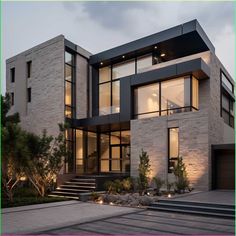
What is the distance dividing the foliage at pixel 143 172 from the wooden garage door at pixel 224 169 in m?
3.88

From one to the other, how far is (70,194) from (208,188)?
737 cm

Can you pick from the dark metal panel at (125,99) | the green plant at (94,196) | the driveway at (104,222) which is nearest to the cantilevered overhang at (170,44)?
the dark metal panel at (125,99)

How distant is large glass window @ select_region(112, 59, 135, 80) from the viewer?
2248cm

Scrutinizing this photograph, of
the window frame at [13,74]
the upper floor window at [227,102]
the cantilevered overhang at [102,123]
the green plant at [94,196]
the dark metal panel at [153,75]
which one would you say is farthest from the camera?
the window frame at [13,74]

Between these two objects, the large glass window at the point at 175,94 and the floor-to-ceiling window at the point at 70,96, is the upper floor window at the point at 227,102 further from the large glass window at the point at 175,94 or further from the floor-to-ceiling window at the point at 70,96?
the floor-to-ceiling window at the point at 70,96

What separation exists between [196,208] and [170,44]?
1177 centimetres

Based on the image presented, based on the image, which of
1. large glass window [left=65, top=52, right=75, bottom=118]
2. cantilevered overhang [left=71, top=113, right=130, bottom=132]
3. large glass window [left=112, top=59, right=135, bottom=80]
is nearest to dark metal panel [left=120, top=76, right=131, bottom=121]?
cantilevered overhang [left=71, top=113, right=130, bottom=132]

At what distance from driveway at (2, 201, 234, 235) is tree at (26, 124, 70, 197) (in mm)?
2701

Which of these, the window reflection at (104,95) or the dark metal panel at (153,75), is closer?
the dark metal panel at (153,75)

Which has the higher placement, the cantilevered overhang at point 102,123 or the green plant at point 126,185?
the cantilevered overhang at point 102,123

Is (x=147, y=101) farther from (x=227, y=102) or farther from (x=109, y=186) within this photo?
(x=227, y=102)

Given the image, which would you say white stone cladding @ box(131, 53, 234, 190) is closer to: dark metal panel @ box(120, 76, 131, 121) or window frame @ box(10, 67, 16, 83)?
dark metal panel @ box(120, 76, 131, 121)

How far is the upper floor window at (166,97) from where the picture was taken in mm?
17812

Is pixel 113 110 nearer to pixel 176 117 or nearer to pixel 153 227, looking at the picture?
pixel 176 117
